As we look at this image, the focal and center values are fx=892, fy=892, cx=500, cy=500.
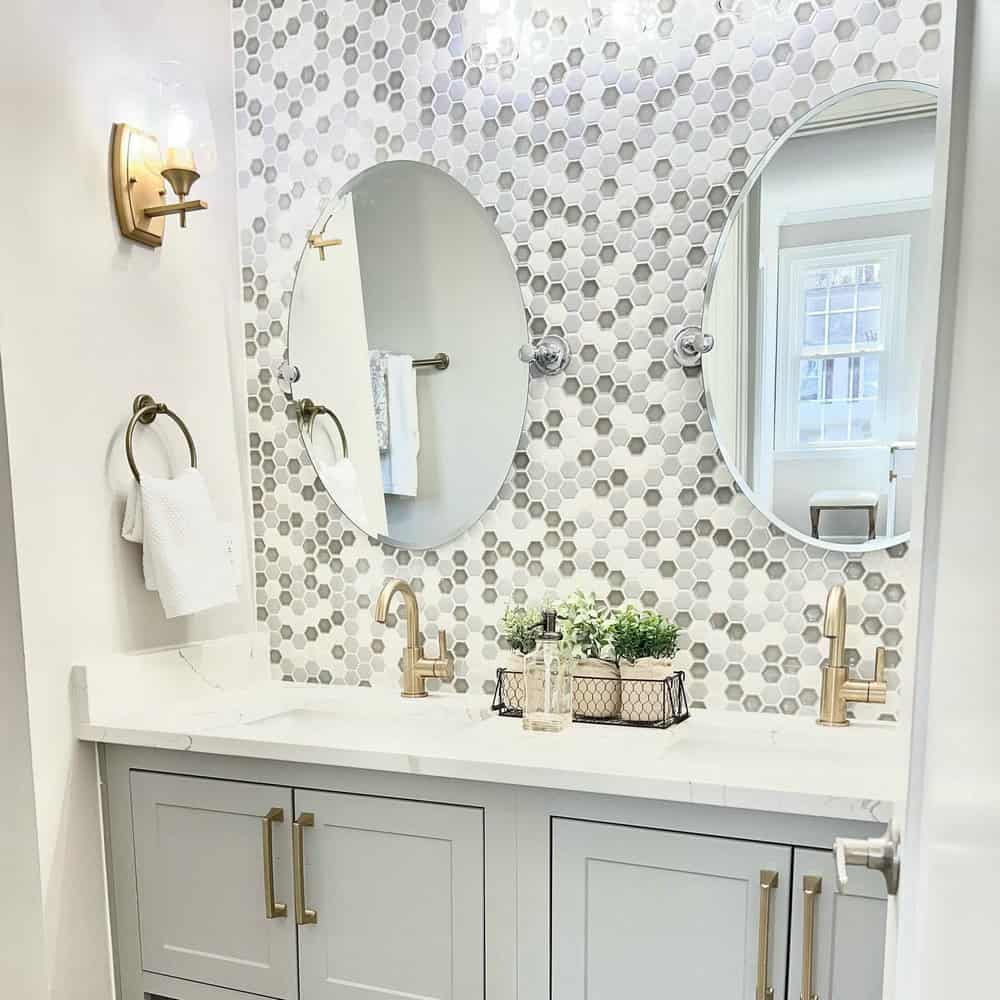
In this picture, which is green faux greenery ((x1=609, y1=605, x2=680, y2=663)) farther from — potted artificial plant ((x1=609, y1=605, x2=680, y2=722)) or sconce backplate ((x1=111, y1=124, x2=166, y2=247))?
sconce backplate ((x1=111, y1=124, x2=166, y2=247))

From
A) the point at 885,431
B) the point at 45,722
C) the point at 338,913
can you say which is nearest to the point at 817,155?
the point at 885,431

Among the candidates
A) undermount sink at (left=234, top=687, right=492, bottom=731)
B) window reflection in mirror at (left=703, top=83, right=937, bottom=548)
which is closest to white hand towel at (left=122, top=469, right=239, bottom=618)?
undermount sink at (left=234, top=687, right=492, bottom=731)

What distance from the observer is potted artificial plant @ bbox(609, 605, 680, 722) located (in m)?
1.64

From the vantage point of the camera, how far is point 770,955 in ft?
4.08

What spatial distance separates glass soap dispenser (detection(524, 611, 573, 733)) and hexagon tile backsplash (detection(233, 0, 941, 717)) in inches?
8.5

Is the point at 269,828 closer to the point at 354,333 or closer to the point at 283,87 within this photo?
the point at 354,333

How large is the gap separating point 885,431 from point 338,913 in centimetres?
128

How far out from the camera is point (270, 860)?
5.07 ft

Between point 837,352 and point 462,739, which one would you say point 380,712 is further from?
point 837,352

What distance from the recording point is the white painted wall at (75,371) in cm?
154

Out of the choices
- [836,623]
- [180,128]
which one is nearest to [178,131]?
[180,128]

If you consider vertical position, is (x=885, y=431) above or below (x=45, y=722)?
above

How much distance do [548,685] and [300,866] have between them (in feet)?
1.73

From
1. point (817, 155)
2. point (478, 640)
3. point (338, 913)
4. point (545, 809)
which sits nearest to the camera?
point (545, 809)
